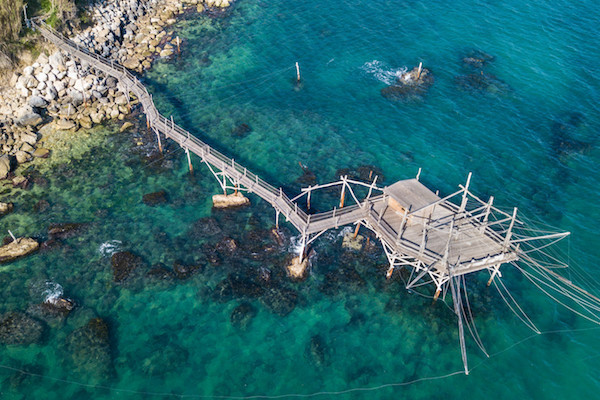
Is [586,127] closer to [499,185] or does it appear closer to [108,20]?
[499,185]

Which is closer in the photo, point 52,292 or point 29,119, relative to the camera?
point 52,292

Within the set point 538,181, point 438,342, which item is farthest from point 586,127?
point 438,342

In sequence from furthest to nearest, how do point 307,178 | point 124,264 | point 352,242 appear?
point 307,178 → point 352,242 → point 124,264

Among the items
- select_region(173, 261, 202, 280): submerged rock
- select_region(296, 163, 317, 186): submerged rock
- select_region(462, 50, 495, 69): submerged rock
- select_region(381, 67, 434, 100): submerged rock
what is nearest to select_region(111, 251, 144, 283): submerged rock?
select_region(173, 261, 202, 280): submerged rock

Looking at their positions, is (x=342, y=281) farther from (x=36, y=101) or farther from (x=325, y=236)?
(x=36, y=101)

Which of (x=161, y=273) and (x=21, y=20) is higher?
(x=21, y=20)

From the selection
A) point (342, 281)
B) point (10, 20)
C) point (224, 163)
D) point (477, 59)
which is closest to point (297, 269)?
point (342, 281)

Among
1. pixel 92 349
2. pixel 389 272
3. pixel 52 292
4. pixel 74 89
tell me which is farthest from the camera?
pixel 74 89

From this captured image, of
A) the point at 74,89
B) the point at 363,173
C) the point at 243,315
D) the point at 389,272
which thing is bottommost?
the point at 243,315
